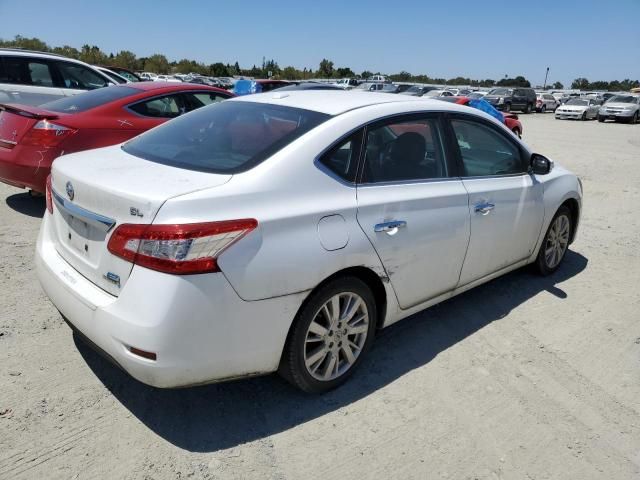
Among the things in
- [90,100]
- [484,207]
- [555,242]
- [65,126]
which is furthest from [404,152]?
[90,100]

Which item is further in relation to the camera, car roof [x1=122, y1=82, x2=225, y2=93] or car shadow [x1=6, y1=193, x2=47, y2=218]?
car roof [x1=122, y1=82, x2=225, y2=93]

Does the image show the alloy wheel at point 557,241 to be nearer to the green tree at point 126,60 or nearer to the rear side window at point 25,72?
the rear side window at point 25,72

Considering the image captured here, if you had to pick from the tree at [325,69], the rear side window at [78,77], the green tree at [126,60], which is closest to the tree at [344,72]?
the tree at [325,69]

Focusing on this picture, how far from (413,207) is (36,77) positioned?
783cm

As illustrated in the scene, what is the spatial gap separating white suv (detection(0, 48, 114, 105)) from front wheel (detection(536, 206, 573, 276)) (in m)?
7.79

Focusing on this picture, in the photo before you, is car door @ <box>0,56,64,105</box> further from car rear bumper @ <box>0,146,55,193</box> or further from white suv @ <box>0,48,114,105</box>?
car rear bumper @ <box>0,146,55,193</box>

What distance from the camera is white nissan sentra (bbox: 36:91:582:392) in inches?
85.2

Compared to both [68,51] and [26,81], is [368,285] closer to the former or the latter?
[26,81]

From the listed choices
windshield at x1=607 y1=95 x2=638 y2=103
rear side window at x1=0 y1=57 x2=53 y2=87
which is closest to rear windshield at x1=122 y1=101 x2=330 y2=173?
rear side window at x1=0 y1=57 x2=53 y2=87

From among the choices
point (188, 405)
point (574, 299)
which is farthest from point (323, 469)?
point (574, 299)

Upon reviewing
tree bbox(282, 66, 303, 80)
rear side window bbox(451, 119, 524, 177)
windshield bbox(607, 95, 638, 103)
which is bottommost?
tree bbox(282, 66, 303, 80)

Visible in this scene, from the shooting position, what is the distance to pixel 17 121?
5.25 meters

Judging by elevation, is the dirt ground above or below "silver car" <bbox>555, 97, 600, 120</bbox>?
above

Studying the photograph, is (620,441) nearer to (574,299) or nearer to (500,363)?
(500,363)
